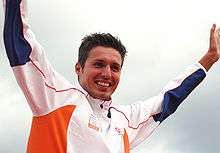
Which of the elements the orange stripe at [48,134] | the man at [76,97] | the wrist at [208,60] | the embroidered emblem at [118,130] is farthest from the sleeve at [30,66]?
the wrist at [208,60]

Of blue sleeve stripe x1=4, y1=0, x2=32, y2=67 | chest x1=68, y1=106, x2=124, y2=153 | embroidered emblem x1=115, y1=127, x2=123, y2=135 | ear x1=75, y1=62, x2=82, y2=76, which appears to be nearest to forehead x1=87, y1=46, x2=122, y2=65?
ear x1=75, y1=62, x2=82, y2=76

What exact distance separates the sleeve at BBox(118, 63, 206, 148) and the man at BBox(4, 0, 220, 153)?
2 centimetres

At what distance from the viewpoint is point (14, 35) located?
15.1 feet

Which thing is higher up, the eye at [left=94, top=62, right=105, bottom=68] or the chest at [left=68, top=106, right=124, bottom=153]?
the eye at [left=94, top=62, right=105, bottom=68]

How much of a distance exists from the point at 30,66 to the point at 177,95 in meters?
3.04

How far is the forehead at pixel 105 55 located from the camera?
227 inches

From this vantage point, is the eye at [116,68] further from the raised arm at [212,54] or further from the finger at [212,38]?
the finger at [212,38]

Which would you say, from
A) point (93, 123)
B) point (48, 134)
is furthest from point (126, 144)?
point (48, 134)

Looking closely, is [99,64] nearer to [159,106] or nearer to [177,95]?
[159,106]

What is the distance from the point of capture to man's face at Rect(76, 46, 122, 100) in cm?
564

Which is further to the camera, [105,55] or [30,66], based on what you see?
[105,55]

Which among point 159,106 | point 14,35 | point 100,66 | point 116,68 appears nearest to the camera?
point 14,35

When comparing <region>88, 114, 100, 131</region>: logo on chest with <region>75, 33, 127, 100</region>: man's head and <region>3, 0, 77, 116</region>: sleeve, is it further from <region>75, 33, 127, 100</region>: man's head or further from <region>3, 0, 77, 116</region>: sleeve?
<region>3, 0, 77, 116</region>: sleeve

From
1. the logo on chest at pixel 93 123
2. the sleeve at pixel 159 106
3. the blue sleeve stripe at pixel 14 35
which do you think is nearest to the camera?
the blue sleeve stripe at pixel 14 35
